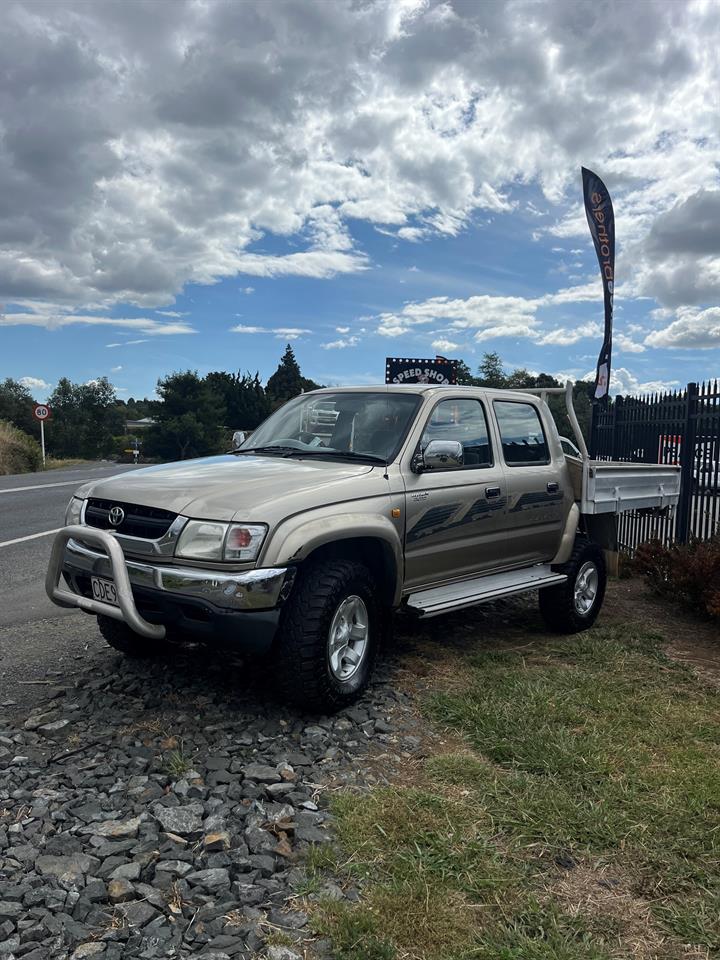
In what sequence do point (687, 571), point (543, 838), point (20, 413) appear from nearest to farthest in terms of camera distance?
1. point (543, 838)
2. point (687, 571)
3. point (20, 413)

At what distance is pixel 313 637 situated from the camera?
392 cm

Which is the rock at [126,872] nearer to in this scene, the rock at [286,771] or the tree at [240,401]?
the rock at [286,771]

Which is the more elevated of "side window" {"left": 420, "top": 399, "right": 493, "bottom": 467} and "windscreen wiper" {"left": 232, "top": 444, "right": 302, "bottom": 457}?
"side window" {"left": 420, "top": 399, "right": 493, "bottom": 467}

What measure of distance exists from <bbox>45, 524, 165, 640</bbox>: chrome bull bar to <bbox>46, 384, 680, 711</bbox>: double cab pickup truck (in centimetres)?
1

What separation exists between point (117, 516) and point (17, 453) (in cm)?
2640

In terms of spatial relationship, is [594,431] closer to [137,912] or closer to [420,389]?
[420,389]

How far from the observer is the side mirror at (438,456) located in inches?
186

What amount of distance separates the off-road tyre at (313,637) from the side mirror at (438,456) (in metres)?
0.91

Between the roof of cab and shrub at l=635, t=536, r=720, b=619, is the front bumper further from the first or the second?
shrub at l=635, t=536, r=720, b=619

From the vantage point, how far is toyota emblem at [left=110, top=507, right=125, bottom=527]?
13.7ft

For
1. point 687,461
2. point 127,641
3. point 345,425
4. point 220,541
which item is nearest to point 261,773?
point 220,541

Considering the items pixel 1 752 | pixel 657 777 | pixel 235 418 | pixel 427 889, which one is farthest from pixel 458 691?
pixel 235 418

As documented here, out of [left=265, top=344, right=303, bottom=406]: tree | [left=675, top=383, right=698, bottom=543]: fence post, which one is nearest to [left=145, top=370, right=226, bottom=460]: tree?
[left=265, top=344, right=303, bottom=406]: tree

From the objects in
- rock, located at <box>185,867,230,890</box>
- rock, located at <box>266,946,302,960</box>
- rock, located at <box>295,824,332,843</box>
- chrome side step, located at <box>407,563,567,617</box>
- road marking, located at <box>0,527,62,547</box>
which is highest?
chrome side step, located at <box>407,563,567,617</box>
